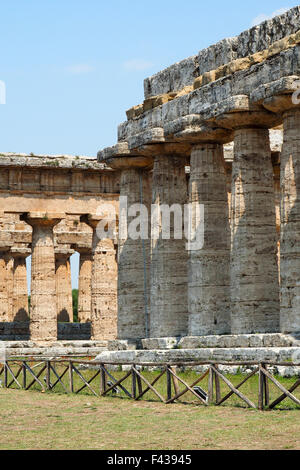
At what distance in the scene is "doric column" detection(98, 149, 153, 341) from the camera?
147 ft

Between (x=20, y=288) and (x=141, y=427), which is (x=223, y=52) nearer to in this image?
(x=141, y=427)

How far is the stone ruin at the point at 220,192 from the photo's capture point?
115ft

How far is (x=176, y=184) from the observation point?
141 feet

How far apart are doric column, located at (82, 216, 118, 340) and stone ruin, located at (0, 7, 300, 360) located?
9.62 meters

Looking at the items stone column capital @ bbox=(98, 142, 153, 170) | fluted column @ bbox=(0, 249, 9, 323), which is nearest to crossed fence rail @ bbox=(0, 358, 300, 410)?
stone column capital @ bbox=(98, 142, 153, 170)

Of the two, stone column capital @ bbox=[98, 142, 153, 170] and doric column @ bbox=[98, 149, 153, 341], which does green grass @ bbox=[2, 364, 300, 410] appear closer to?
doric column @ bbox=[98, 149, 153, 341]

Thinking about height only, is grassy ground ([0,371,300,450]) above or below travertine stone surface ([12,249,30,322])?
below

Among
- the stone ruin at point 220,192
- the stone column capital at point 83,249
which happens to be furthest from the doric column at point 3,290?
the stone ruin at point 220,192

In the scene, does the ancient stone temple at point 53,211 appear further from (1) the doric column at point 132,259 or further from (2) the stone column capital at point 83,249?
(1) the doric column at point 132,259

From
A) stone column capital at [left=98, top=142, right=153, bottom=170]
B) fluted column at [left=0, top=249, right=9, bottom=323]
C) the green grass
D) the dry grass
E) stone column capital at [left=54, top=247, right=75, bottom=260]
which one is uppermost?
stone column capital at [left=98, top=142, right=153, bottom=170]

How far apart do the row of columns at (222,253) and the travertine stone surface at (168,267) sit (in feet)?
0.12

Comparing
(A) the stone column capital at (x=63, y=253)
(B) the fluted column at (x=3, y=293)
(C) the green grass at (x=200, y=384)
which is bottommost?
(C) the green grass at (x=200, y=384)

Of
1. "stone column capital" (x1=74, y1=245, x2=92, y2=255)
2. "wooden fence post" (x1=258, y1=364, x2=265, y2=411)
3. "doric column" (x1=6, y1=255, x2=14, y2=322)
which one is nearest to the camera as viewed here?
"wooden fence post" (x1=258, y1=364, x2=265, y2=411)
